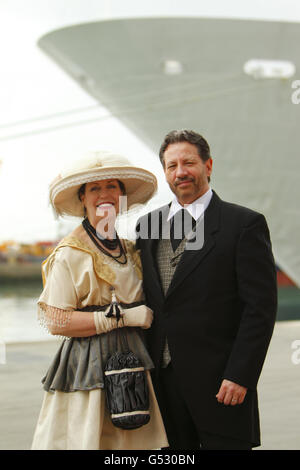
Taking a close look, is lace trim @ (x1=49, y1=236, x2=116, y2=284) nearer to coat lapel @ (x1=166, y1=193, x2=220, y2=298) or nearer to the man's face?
coat lapel @ (x1=166, y1=193, x2=220, y2=298)

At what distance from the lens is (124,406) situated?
6.79ft

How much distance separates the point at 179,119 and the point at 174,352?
6.44 metres

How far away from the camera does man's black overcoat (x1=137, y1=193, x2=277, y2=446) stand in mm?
2191

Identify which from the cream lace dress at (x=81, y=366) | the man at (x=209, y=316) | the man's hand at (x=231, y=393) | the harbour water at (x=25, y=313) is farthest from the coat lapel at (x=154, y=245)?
the harbour water at (x=25, y=313)

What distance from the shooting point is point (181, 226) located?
235 centimetres

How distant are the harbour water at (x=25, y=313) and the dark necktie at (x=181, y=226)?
574cm

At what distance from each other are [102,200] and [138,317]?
1.41ft

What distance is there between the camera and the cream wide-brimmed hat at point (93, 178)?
7.36ft

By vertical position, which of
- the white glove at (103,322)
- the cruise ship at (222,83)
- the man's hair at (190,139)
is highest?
the cruise ship at (222,83)

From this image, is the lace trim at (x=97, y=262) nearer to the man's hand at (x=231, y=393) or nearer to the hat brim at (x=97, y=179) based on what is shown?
the hat brim at (x=97, y=179)

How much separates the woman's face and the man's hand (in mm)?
688

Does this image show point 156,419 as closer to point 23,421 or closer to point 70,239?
point 70,239

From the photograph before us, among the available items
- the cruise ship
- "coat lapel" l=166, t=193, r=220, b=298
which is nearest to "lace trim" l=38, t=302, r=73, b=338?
"coat lapel" l=166, t=193, r=220, b=298

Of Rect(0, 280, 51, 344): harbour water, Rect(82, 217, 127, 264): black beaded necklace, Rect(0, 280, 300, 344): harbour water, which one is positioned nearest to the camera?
Rect(82, 217, 127, 264): black beaded necklace
